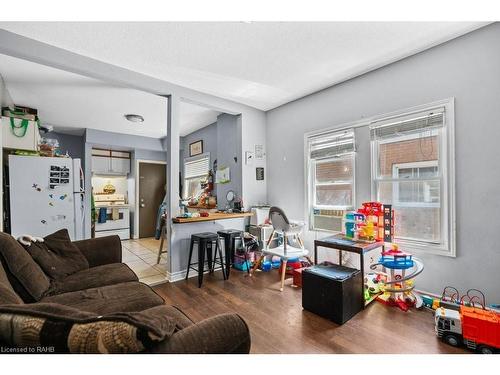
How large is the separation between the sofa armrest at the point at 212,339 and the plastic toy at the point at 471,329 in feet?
5.67

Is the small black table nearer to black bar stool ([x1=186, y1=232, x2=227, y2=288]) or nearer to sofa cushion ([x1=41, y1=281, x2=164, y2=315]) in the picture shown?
black bar stool ([x1=186, y1=232, x2=227, y2=288])

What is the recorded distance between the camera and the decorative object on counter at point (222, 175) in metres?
4.21

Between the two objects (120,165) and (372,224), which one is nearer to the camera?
(372,224)

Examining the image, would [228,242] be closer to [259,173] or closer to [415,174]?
[259,173]

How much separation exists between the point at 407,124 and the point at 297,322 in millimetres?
2376

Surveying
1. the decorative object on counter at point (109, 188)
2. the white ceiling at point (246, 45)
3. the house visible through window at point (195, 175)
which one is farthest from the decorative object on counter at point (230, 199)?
the decorative object on counter at point (109, 188)

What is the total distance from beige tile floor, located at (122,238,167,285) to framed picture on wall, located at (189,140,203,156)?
224 cm

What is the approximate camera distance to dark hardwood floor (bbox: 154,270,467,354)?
1.73 metres

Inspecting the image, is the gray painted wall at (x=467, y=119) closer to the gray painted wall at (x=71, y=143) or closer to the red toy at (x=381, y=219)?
the red toy at (x=381, y=219)

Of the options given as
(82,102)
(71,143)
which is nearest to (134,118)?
(82,102)

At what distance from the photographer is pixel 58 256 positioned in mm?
2033

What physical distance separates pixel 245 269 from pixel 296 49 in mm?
2841

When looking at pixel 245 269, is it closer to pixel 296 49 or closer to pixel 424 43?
pixel 296 49

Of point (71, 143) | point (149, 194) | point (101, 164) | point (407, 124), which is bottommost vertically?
point (149, 194)
